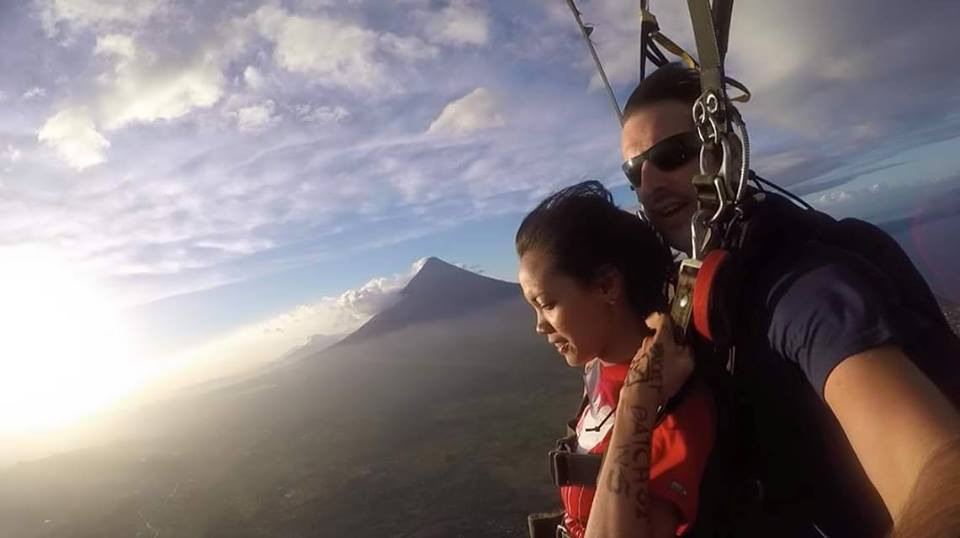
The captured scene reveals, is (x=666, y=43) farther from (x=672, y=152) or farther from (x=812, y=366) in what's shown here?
(x=812, y=366)

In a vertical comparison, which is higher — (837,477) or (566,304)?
(566,304)

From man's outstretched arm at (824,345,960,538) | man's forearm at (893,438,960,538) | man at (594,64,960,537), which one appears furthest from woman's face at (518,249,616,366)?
man's forearm at (893,438,960,538)

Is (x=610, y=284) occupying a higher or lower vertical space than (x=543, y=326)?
higher

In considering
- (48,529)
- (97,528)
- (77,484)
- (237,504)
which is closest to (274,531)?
(237,504)

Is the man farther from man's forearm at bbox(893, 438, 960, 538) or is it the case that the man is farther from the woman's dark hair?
the woman's dark hair

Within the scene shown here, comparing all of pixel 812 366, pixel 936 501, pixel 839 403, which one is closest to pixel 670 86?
pixel 812 366

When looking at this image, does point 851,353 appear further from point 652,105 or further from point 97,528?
point 97,528
